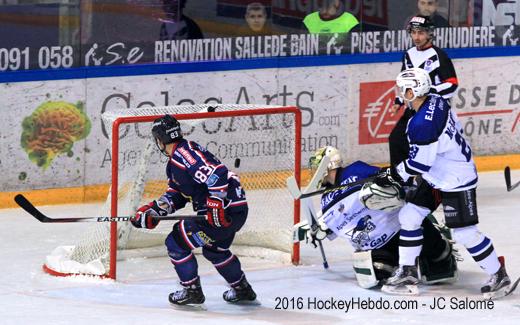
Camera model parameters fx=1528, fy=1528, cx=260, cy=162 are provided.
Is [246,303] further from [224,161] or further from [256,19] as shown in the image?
[256,19]

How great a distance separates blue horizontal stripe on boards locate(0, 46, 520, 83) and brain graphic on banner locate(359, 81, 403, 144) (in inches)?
7.6

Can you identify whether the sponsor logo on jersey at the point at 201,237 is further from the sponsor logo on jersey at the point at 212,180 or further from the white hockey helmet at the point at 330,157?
the white hockey helmet at the point at 330,157

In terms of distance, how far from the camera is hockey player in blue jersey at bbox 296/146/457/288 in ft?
26.1

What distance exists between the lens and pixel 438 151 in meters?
7.52

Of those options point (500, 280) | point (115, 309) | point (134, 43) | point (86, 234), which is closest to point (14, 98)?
point (134, 43)

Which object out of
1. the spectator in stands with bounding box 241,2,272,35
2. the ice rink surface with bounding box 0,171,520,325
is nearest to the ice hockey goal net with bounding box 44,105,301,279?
the ice rink surface with bounding box 0,171,520,325

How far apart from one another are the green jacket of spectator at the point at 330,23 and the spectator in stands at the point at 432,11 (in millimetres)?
565

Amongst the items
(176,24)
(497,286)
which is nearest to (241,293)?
(497,286)

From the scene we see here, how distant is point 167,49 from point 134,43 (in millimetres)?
242

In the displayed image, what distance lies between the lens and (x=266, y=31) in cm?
1087

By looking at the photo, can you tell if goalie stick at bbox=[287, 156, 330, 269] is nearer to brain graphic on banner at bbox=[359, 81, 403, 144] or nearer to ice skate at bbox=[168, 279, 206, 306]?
ice skate at bbox=[168, 279, 206, 306]

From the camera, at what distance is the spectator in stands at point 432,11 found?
11.4m

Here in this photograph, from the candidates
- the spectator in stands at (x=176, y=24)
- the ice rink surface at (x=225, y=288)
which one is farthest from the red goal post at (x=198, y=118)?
the spectator in stands at (x=176, y=24)

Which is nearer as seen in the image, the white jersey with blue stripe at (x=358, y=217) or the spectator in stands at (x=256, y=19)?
the white jersey with blue stripe at (x=358, y=217)
